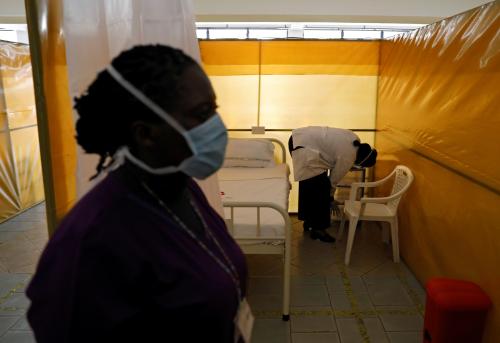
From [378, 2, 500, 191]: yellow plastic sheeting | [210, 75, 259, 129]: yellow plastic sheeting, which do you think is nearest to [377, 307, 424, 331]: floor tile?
[378, 2, 500, 191]: yellow plastic sheeting

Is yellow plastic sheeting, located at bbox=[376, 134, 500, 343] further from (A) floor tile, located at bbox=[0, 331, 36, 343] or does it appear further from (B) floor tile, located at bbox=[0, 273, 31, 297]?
(B) floor tile, located at bbox=[0, 273, 31, 297]

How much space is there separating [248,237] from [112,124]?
162 centimetres

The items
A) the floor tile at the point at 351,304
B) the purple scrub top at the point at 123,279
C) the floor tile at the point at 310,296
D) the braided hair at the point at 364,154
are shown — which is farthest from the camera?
the braided hair at the point at 364,154

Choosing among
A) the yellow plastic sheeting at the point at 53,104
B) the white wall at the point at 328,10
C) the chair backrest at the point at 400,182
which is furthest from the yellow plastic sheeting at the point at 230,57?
the yellow plastic sheeting at the point at 53,104

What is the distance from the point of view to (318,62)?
13.0ft

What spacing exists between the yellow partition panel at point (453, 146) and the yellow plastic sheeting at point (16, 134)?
11.8 ft

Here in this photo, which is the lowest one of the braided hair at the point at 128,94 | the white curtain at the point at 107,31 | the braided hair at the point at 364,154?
the braided hair at the point at 364,154

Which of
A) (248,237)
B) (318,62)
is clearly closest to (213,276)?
(248,237)

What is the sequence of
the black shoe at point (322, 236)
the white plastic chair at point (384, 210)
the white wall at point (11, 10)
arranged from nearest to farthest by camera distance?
→ the white plastic chair at point (384, 210) → the black shoe at point (322, 236) → the white wall at point (11, 10)

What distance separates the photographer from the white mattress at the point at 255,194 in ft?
7.76

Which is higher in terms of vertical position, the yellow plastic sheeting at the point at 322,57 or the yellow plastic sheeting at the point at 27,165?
the yellow plastic sheeting at the point at 322,57

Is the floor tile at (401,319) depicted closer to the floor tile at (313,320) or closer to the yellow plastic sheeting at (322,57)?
the floor tile at (313,320)

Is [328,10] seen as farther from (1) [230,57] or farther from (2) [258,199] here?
(2) [258,199]

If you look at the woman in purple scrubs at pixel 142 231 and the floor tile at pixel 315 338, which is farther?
the floor tile at pixel 315 338
